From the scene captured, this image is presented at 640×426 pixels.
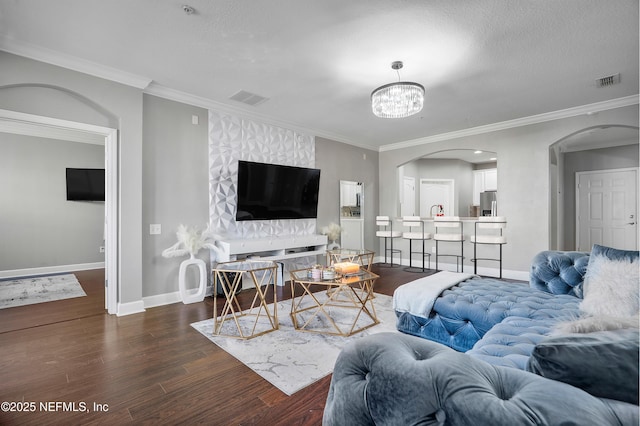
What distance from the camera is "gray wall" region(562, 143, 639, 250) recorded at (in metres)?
6.76

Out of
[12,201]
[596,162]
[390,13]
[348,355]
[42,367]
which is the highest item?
[390,13]

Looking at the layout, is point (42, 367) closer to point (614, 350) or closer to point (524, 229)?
point (614, 350)

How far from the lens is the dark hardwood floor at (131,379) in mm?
1778

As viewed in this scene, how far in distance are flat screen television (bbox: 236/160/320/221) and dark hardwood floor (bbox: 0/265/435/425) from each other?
6.36 feet

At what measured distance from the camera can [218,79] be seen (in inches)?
144

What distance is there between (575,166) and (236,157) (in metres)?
7.79

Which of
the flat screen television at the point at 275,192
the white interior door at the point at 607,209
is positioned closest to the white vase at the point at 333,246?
Result: the flat screen television at the point at 275,192

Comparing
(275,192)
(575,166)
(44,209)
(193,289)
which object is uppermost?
(575,166)

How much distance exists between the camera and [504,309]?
2.24 metres

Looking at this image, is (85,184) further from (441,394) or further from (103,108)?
(441,394)

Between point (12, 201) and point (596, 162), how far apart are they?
12098mm

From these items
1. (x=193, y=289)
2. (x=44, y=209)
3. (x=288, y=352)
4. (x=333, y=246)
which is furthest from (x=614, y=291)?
(x=44, y=209)

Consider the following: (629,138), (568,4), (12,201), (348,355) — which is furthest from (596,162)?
(12,201)

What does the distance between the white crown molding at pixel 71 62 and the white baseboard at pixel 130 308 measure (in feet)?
8.31
